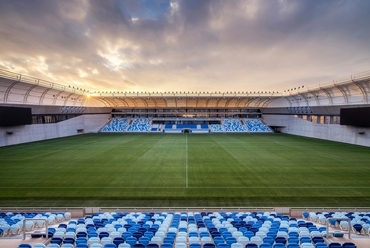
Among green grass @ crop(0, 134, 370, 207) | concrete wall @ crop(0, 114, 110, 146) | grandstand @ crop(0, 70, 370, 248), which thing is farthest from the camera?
concrete wall @ crop(0, 114, 110, 146)

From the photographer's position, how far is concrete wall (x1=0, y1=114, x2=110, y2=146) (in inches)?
1257

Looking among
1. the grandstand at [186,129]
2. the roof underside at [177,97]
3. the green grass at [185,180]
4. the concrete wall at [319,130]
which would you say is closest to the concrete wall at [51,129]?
the grandstand at [186,129]

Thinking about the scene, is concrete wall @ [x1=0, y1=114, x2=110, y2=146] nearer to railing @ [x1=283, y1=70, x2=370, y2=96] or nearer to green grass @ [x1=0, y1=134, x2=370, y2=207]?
green grass @ [x1=0, y1=134, x2=370, y2=207]

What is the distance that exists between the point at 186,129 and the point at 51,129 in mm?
30878

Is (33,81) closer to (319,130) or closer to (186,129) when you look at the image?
(186,129)

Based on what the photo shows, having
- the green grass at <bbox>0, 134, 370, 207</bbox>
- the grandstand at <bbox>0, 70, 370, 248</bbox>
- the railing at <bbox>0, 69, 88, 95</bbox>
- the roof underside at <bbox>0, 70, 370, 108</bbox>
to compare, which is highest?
the railing at <bbox>0, 69, 88, 95</bbox>

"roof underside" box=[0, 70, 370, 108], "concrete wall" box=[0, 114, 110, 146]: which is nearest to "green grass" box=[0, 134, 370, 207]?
"concrete wall" box=[0, 114, 110, 146]

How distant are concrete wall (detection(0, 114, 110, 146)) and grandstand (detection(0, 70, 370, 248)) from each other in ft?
0.56

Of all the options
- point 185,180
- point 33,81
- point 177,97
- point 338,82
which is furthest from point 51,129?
point 338,82

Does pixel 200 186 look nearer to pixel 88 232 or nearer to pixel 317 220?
pixel 317 220

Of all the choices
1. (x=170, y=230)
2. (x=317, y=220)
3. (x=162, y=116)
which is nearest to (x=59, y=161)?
Answer: (x=170, y=230)

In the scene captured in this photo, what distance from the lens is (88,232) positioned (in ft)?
22.8

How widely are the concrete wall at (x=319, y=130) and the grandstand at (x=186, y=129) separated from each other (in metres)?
0.17

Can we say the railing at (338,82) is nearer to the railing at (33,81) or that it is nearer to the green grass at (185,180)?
the green grass at (185,180)
